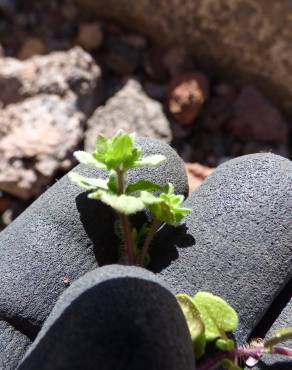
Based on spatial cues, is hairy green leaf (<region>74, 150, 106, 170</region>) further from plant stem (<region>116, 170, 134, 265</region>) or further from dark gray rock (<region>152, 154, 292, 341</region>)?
dark gray rock (<region>152, 154, 292, 341</region>)

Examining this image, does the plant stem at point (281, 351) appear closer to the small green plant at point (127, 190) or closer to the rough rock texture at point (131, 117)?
the small green plant at point (127, 190)

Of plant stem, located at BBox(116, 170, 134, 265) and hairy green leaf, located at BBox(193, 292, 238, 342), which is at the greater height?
plant stem, located at BBox(116, 170, 134, 265)

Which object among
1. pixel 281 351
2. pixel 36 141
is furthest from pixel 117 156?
pixel 36 141

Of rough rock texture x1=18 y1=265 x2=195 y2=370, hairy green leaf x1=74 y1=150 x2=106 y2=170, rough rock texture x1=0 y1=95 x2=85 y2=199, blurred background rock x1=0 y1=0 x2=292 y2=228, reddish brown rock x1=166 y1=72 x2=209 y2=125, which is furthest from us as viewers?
reddish brown rock x1=166 y1=72 x2=209 y2=125

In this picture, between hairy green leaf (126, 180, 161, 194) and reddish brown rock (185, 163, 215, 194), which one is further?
reddish brown rock (185, 163, 215, 194)

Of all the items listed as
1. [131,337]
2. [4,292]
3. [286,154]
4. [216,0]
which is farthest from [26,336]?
[216,0]

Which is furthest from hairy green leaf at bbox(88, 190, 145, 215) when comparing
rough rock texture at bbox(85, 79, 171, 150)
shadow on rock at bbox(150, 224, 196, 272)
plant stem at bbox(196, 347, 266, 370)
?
rough rock texture at bbox(85, 79, 171, 150)

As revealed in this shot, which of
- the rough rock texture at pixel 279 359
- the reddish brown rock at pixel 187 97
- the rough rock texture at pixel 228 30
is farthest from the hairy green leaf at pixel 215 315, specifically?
the rough rock texture at pixel 228 30
